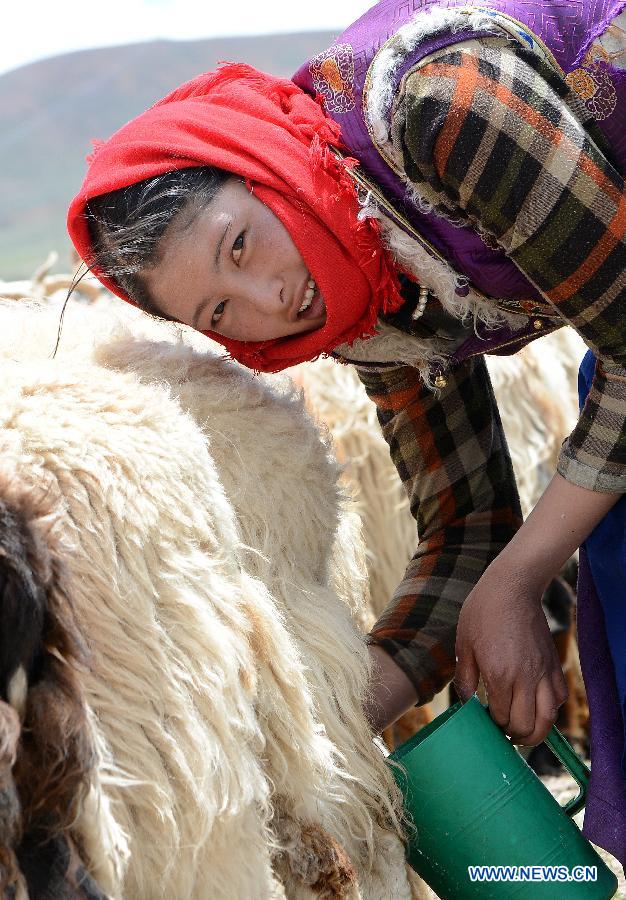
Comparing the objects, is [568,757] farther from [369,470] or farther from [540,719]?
[369,470]

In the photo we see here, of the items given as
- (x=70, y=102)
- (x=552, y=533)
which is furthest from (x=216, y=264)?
(x=70, y=102)

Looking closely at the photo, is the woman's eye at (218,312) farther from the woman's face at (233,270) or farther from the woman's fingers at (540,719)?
the woman's fingers at (540,719)

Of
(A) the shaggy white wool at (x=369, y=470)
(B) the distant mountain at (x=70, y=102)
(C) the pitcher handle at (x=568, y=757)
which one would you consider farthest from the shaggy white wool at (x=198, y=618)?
(B) the distant mountain at (x=70, y=102)

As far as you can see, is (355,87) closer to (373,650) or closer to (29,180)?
(373,650)

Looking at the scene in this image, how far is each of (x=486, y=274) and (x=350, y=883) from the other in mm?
760

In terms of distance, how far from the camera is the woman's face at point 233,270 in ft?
3.90

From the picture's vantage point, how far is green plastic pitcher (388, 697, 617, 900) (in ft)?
3.54

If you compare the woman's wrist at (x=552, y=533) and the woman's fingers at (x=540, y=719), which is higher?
the woman's wrist at (x=552, y=533)

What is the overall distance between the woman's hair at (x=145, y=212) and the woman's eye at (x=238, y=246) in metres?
0.06

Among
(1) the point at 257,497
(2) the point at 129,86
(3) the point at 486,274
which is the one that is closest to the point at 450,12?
(3) the point at 486,274

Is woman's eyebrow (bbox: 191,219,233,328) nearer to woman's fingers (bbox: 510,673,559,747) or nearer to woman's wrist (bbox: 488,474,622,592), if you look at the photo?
woman's wrist (bbox: 488,474,622,592)

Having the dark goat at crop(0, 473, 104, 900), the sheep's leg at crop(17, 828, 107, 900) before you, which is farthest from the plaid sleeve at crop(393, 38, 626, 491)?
the sheep's leg at crop(17, 828, 107, 900)

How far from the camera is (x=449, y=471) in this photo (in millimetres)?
1601

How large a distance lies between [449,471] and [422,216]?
0.51m
